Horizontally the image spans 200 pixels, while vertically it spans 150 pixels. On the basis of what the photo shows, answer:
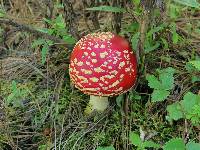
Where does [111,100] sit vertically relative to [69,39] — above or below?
below

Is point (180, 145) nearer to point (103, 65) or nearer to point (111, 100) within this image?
point (103, 65)

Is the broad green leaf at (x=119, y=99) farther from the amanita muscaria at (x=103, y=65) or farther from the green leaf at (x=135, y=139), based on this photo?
the green leaf at (x=135, y=139)

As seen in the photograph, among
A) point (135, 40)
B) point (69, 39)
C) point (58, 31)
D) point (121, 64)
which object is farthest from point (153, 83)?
point (58, 31)

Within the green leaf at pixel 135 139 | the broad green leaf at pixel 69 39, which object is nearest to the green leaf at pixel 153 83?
the green leaf at pixel 135 139

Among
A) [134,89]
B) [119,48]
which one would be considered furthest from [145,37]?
[134,89]

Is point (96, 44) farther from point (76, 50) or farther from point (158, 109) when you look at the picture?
point (158, 109)

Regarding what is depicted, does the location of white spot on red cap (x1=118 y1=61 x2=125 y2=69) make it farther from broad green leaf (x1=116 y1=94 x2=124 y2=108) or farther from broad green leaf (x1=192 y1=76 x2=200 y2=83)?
broad green leaf (x1=192 y1=76 x2=200 y2=83)
